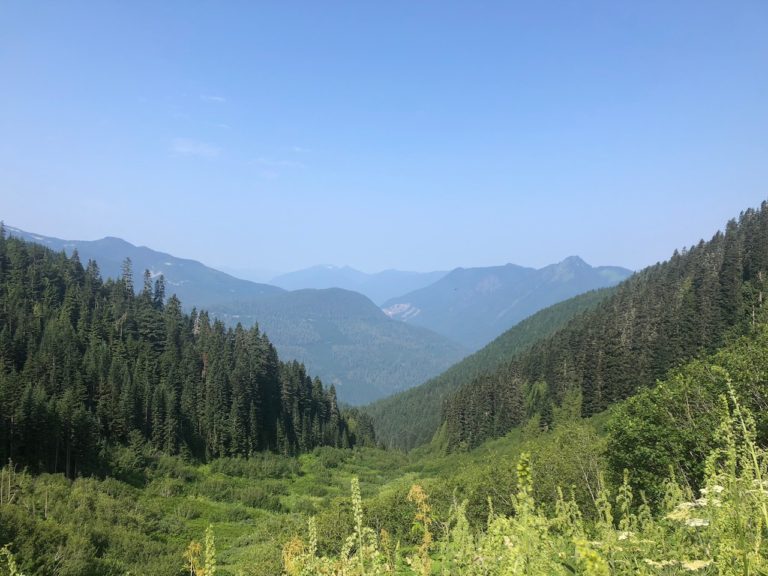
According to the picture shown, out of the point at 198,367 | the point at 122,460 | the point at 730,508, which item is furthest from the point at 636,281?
the point at 730,508

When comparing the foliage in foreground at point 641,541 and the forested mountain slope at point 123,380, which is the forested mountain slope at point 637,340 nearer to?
the forested mountain slope at point 123,380

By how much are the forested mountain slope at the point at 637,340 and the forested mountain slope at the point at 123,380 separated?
37.8 m

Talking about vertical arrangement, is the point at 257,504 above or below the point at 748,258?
below

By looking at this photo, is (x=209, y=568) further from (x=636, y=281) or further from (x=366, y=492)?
(x=636, y=281)

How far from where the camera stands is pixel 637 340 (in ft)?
308

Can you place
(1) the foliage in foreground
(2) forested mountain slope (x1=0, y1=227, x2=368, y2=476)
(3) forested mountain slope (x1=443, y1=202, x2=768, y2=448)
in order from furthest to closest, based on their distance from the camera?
(3) forested mountain slope (x1=443, y1=202, x2=768, y2=448) < (2) forested mountain slope (x1=0, y1=227, x2=368, y2=476) < (1) the foliage in foreground

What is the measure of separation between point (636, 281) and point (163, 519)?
158 m

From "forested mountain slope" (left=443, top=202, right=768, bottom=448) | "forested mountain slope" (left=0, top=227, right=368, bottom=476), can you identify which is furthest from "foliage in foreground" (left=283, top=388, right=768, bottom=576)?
"forested mountain slope" (left=443, top=202, right=768, bottom=448)

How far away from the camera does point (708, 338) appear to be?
7631cm

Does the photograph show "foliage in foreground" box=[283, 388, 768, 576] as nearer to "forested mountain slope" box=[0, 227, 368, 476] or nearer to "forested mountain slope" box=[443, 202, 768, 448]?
"forested mountain slope" box=[0, 227, 368, 476]

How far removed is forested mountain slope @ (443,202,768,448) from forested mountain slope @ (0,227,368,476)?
37.8 meters

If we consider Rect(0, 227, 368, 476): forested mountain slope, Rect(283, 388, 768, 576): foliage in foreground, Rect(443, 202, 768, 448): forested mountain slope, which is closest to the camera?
Rect(283, 388, 768, 576): foliage in foreground

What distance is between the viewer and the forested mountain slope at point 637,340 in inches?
3174

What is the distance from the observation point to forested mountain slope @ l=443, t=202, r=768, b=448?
8062 centimetres
